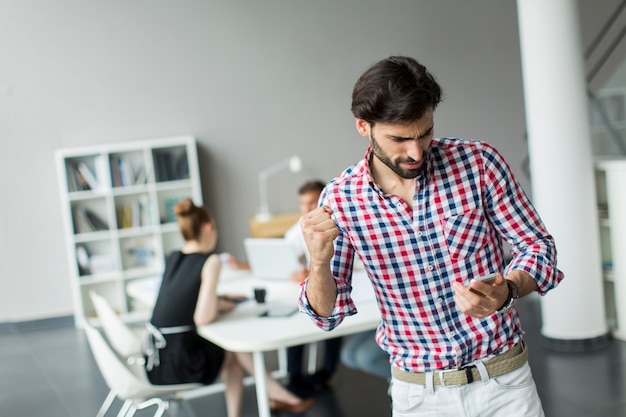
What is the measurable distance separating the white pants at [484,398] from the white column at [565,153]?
3.10 m

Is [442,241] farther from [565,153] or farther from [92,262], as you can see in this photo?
[92,262]

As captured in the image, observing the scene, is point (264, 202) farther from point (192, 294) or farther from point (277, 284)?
point (192, 294)

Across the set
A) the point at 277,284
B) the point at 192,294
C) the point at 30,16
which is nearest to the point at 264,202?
the point at 30,16

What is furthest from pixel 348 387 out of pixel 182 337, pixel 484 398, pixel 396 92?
pixel 396 92

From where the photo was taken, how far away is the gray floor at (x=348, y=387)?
4008mm

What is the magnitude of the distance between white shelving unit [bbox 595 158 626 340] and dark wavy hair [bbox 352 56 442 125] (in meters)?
3.45

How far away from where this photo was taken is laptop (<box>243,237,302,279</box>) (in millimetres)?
4316

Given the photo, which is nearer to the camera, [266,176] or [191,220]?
[191,220]

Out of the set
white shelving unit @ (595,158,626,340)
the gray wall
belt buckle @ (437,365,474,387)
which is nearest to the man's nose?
belt buckle @ (437,365,474,387)

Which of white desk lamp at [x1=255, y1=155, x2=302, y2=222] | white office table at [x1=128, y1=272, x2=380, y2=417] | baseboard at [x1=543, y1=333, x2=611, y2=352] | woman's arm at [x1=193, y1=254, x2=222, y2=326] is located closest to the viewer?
white office table at [x1=128, y1=272, x2=380, y2=417]

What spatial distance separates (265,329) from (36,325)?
15.6ft

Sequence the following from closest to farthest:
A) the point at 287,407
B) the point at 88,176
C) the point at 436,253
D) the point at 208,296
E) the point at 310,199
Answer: the point at 436,253 < the point at 208,296 < the point at 287,407 < the point at 310,199 < the point at 88,176

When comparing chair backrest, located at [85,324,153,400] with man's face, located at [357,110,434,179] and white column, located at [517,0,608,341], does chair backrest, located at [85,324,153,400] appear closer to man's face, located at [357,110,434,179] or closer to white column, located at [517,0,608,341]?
man's face, located at [357,110,434,179]

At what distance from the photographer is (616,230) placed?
4871 mm
